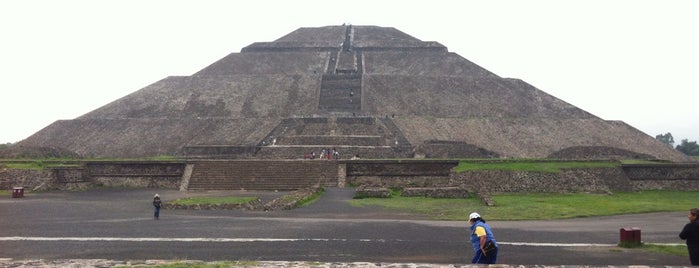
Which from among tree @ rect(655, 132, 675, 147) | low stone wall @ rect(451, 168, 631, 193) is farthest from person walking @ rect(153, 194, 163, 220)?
tree @ rect(655, 132, 675, 147)

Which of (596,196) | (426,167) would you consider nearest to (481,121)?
(426,167)

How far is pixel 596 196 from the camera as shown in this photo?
950 inches

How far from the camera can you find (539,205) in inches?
807

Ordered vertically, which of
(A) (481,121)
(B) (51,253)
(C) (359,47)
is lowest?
(B) (51,253)

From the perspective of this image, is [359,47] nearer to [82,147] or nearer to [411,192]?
[82,147]

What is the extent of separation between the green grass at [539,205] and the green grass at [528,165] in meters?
1.84

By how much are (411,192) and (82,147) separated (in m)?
26.1

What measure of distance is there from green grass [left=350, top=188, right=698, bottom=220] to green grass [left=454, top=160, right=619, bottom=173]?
1840 mm

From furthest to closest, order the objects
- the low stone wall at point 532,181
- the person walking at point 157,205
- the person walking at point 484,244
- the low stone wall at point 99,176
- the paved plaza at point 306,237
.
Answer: the low stone wall at point 99,176, the low stone wall at point 532,181, the person walking at point 157,205, the paved plaza at point 306,237, the person walking at point 484,244

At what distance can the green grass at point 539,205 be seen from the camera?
18219mm

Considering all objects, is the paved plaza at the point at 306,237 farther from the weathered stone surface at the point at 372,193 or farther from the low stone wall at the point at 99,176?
the low stone wall at the point at 99,176

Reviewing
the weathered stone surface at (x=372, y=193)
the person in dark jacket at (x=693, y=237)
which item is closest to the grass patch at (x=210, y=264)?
the person in dark jacket at (x=693, y=237)

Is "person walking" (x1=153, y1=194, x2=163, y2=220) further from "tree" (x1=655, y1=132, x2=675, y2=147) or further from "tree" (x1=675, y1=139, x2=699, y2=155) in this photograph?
"tree" (x1=655, y1=132, x2=675, y2=147)

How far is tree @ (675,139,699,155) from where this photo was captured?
46.7 metres
